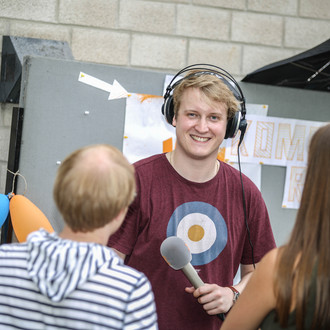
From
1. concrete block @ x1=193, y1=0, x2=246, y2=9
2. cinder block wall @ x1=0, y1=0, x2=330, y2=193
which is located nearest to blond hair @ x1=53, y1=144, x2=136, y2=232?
cinder block wall @ x1=0, y1=0, x2=330, y2=193

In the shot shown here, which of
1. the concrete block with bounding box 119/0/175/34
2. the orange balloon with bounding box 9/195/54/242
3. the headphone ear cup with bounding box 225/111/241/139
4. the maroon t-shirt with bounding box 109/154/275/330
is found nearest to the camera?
the maroon t-shirt with bounding box 109/154/275/330

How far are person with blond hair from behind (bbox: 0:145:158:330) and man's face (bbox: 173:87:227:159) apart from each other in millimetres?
508

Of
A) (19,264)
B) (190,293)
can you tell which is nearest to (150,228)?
(190,293)

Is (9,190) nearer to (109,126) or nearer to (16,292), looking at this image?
(109,126)

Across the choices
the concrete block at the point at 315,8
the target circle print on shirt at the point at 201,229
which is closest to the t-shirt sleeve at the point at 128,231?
the target circle print on shirt at the point at 201,229

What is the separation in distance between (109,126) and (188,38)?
111 centimetres

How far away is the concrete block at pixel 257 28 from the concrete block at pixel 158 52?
0.35 metres

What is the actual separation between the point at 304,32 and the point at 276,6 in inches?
9.3

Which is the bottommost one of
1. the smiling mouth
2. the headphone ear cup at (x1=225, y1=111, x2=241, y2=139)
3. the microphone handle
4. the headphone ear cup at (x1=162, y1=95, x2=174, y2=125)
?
the microphone handle

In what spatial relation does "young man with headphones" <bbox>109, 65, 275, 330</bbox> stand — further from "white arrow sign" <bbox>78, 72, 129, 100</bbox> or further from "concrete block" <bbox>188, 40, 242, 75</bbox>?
"concrete block" <bbox>188, 40, 242, 75</bbox>

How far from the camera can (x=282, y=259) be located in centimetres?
83

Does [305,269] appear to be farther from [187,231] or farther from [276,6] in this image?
[276,6]

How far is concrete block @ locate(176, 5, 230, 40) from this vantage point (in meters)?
2.62

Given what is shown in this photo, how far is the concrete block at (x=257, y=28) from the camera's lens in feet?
8.86
